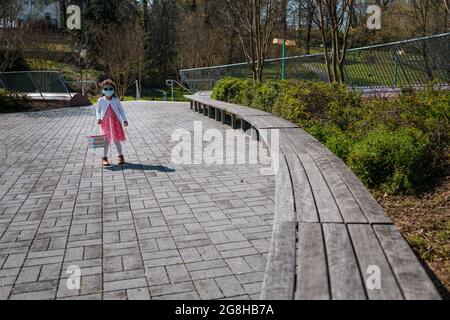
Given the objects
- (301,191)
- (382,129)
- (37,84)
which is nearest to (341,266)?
(301,191)

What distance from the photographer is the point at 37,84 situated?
19875mm

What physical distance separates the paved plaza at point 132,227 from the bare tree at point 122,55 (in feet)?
84.5

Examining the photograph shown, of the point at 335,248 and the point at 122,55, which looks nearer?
the point at 335,248

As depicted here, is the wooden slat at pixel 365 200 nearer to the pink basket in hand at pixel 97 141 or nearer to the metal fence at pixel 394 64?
the metal fence at pixel 394 64

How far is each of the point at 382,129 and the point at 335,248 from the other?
144 inches

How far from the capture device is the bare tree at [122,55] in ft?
108

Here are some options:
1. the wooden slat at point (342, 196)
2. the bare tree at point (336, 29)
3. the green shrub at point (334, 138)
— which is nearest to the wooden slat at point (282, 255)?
the wooden slat at point (342, 196)

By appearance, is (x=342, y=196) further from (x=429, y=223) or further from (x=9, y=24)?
(x=9, y=24)

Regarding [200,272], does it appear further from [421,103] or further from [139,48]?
[139,48]

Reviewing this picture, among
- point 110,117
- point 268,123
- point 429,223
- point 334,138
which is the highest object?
point 110,117

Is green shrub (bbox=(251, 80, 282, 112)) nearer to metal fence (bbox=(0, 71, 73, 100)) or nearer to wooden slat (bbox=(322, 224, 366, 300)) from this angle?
wooden slat (bbox=(322, 224, 366, 300))

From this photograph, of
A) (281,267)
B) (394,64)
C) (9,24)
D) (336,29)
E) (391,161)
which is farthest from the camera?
(9,24)

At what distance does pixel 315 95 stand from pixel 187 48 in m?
32.8
